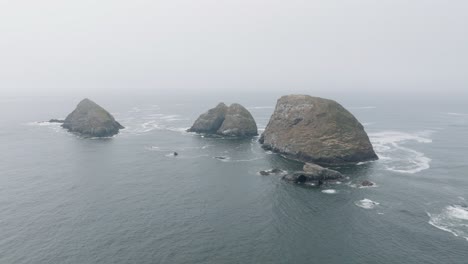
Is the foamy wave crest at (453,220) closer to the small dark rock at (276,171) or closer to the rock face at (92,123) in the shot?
the small dark rock at (276,171)

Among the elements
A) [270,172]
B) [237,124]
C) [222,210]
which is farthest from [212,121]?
[222,210]

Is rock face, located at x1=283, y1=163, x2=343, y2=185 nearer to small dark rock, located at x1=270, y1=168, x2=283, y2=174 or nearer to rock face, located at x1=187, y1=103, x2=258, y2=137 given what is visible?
small dark rock, located at x1=270, y1=168, x2=283, y2=174

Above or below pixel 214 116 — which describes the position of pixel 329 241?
below

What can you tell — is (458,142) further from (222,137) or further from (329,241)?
(329,241)

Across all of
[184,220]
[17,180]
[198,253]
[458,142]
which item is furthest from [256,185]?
[458,142]

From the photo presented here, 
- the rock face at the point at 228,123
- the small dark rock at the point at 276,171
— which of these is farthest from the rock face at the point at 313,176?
the rock face at the point at 228,123

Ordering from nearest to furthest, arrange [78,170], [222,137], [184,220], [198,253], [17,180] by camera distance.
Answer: [198,253]
[184,220]
[17,180]
[78,170]
[222,137]
